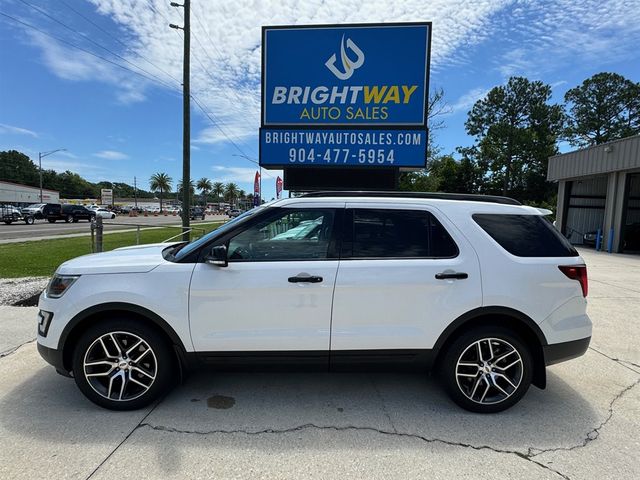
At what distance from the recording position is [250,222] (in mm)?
3242

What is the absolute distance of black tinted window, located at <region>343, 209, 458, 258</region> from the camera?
3.18 metres

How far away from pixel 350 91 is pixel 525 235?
19.5ft

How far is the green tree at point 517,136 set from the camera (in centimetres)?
5097

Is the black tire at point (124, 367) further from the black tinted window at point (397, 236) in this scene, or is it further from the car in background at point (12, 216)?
the car in background at point (12, 216)

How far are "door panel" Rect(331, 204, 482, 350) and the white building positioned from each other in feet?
237

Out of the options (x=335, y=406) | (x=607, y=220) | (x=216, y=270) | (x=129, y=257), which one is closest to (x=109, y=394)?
(x=129, y=257)

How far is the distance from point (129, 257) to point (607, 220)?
74.5 feet

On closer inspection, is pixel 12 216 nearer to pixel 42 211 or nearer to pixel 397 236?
pixel 42 211

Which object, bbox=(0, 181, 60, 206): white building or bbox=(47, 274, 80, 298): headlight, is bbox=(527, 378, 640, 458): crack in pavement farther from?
bbox=(0, 181, 60, 206): white building

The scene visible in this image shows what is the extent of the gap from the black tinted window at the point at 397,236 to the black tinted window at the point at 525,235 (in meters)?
0.40

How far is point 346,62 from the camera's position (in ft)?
26.9

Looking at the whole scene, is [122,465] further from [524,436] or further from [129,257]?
[524,436]

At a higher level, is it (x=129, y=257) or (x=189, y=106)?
(x=189, y=106)

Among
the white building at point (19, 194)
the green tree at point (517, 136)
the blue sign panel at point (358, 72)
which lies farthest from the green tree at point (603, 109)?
the white building at point (19, 194)
